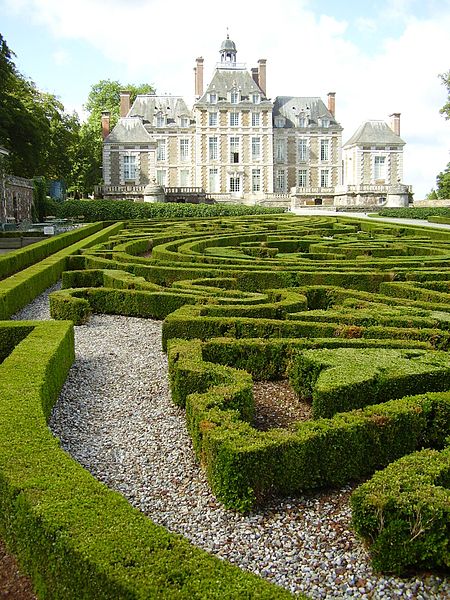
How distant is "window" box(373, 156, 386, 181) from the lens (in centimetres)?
5669

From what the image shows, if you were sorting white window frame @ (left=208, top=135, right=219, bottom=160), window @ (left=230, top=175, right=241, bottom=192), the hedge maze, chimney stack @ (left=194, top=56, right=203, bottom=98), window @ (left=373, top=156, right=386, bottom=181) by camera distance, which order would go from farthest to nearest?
window @ (left=230, top=175, right=241, bottom=192) → window @ (left=373, top=156, right=386, bottom=181) → white window frame @ (left=208, top=135, right=219, bottom=160) → chimney stack @ (left=194, top=56, right=203, bottom=98) → the hedge maze

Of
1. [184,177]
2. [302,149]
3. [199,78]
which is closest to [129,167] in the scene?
[184,177]

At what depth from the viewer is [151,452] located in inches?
189

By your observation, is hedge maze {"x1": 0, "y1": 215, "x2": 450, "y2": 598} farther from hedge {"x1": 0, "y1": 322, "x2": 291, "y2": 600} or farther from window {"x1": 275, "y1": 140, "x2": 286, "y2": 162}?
window {"x1": 275, "y1": 140, "x2": 286, "y2": 162}

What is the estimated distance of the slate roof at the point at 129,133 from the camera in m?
53.5

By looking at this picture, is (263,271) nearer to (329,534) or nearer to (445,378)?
(445,378)

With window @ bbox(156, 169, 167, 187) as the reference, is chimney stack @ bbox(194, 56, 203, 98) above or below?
above

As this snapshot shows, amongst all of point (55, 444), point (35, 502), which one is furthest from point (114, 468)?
point (35, 502)

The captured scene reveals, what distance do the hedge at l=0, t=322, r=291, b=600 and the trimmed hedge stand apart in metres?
0.83

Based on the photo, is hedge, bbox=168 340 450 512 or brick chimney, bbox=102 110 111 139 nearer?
hedge, bbox=168 340 450 512

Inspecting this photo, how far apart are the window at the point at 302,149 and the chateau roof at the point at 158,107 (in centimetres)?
1035

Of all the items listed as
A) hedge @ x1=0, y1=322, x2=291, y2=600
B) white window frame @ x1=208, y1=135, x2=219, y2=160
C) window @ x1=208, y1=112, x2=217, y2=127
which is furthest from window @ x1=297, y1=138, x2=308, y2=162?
hedge @ x1=0, y1=322, x2=291, y2=600

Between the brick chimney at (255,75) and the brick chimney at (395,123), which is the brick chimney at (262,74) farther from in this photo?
the brick chimney at (395,123)

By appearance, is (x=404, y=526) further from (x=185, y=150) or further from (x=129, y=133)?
(x=185, y=150)
